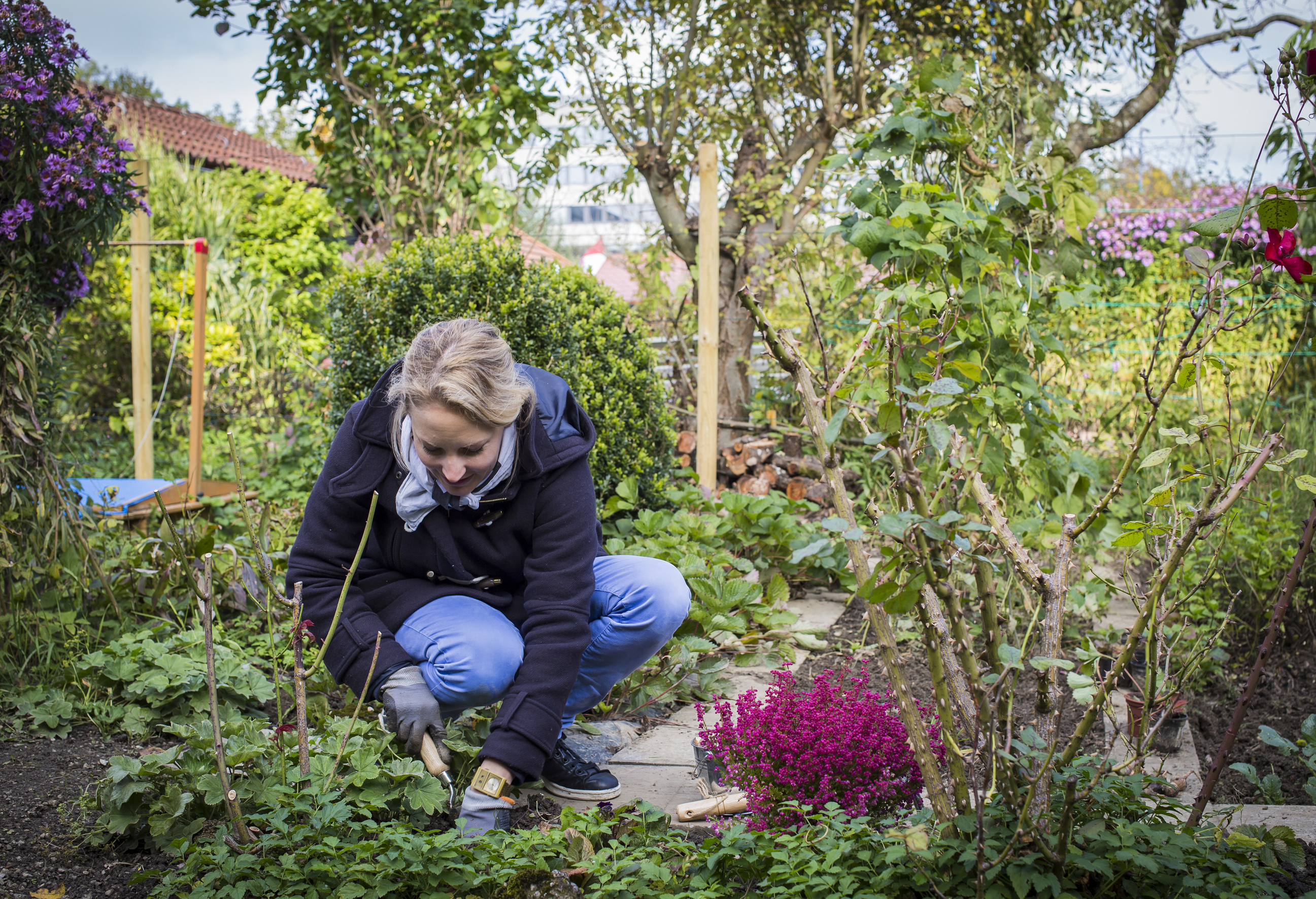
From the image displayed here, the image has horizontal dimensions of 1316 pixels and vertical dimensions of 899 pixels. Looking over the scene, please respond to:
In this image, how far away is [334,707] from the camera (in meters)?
2.52

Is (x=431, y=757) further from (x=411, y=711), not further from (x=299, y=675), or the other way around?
(x=299, y=675)

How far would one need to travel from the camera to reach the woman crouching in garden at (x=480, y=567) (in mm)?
1941

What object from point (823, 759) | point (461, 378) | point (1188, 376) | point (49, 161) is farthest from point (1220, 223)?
point (49, 161)

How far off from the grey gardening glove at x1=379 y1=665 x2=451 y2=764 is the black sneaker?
0.93 feet

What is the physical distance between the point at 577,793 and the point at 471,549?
0.63 m

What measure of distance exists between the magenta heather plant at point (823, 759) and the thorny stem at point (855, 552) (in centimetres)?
20

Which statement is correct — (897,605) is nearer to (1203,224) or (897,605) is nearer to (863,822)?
(863,822)

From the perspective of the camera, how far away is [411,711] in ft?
6.43

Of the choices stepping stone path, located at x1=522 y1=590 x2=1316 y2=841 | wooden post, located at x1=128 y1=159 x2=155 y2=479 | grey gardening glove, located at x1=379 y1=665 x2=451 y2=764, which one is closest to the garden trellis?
wooden post, located at x1=128 y1=159 x2=155 y2=479

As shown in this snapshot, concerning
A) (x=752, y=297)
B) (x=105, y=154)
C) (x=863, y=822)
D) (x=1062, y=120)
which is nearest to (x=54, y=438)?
(x=105, y=154)

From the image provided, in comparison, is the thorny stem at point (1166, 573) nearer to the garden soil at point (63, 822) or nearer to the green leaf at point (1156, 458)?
the green leaf at point (1156, 458)

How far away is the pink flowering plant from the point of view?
2.74 metres

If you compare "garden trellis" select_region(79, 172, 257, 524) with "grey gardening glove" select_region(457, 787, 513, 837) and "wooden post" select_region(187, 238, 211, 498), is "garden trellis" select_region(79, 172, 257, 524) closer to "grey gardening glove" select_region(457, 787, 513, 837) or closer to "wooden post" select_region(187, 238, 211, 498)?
"wooden post" select_region(187, 238, 211, 498)

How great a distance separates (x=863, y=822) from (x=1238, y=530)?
91.4 inches
